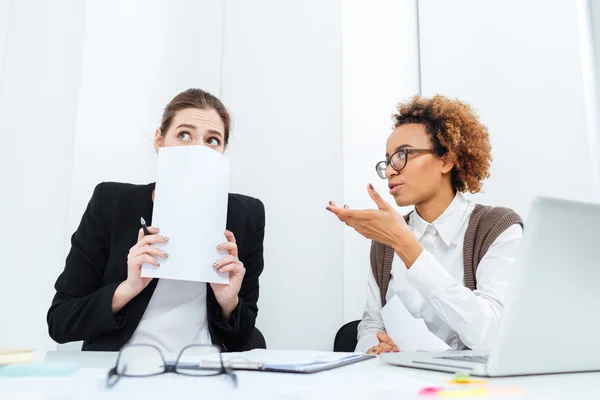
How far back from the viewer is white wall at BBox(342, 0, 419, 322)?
1984 millimetres

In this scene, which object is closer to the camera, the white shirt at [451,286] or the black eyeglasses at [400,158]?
the white shirt at [451,286]

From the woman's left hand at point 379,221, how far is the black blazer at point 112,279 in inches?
19.1

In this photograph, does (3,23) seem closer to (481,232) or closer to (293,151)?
(293,151)

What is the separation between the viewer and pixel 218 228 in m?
1.22

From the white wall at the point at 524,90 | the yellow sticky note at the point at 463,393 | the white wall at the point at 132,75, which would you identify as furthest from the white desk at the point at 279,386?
the white wall at the point at 524,90

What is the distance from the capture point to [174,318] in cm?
140

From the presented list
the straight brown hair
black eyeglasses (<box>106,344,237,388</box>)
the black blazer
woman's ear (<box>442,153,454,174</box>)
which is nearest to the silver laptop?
black eyeglasses (<box>106,344,237,388</box>)

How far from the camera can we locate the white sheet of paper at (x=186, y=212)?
1140 mm

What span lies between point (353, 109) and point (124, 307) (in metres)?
1.20

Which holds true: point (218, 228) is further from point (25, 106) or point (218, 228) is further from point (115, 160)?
point (25, 106)

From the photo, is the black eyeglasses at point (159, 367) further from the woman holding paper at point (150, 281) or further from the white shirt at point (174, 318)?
the white shirt at point (174, 318)

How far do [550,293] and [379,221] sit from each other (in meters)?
0.60

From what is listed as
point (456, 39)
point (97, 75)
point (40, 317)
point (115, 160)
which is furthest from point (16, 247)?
point (456, 39)

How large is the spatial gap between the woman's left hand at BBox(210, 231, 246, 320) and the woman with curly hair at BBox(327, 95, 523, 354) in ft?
0.96
